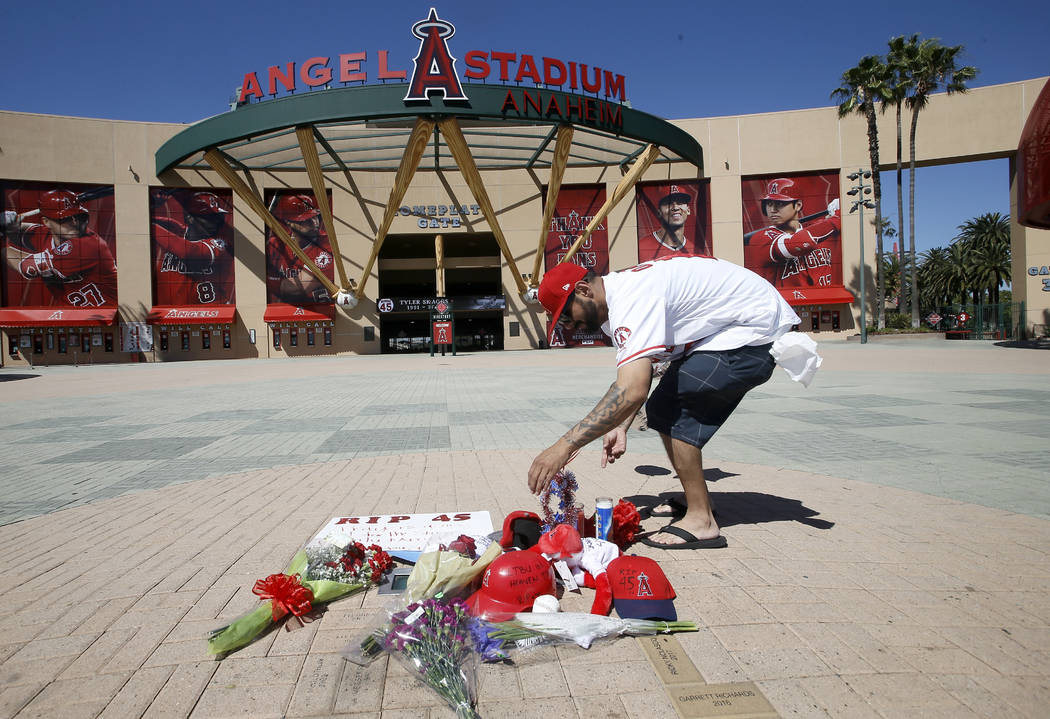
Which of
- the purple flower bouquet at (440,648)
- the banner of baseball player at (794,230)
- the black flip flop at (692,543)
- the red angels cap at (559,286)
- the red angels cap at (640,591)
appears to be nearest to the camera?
the purple flower bouquet at (440,648)

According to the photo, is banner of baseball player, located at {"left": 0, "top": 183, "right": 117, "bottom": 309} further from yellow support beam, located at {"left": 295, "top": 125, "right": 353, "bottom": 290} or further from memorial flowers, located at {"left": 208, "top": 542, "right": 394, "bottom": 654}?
memorial flowers, located at {"left": 208, "top": 542, "right": 394, "bottom": 654}

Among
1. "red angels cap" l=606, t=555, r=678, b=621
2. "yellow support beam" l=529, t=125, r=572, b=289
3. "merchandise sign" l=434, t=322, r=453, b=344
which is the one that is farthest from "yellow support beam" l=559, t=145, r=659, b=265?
"red angels cap" l=606, t=555, r=678, b=621

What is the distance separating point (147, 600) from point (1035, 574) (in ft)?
13.7

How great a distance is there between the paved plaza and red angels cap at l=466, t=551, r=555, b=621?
257 mm

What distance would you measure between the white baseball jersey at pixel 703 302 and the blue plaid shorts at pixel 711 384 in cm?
6

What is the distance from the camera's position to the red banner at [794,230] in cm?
3869

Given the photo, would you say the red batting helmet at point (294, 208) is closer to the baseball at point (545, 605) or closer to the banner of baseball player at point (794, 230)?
the banner of baseball player at point (794, 230)

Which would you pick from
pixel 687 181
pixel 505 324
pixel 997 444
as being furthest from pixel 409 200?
pixel 997 444

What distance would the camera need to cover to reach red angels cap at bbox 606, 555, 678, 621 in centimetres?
232

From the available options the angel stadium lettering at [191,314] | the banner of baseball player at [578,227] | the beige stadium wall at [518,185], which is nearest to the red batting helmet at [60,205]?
the beige stadium wall at [518,185]

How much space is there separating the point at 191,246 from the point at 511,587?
41.2 metres

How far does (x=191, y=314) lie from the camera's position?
35.8m

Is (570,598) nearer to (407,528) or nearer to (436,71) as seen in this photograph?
(407,528)

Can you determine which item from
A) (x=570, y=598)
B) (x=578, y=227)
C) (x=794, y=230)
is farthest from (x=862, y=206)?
(x=570, y=598)
